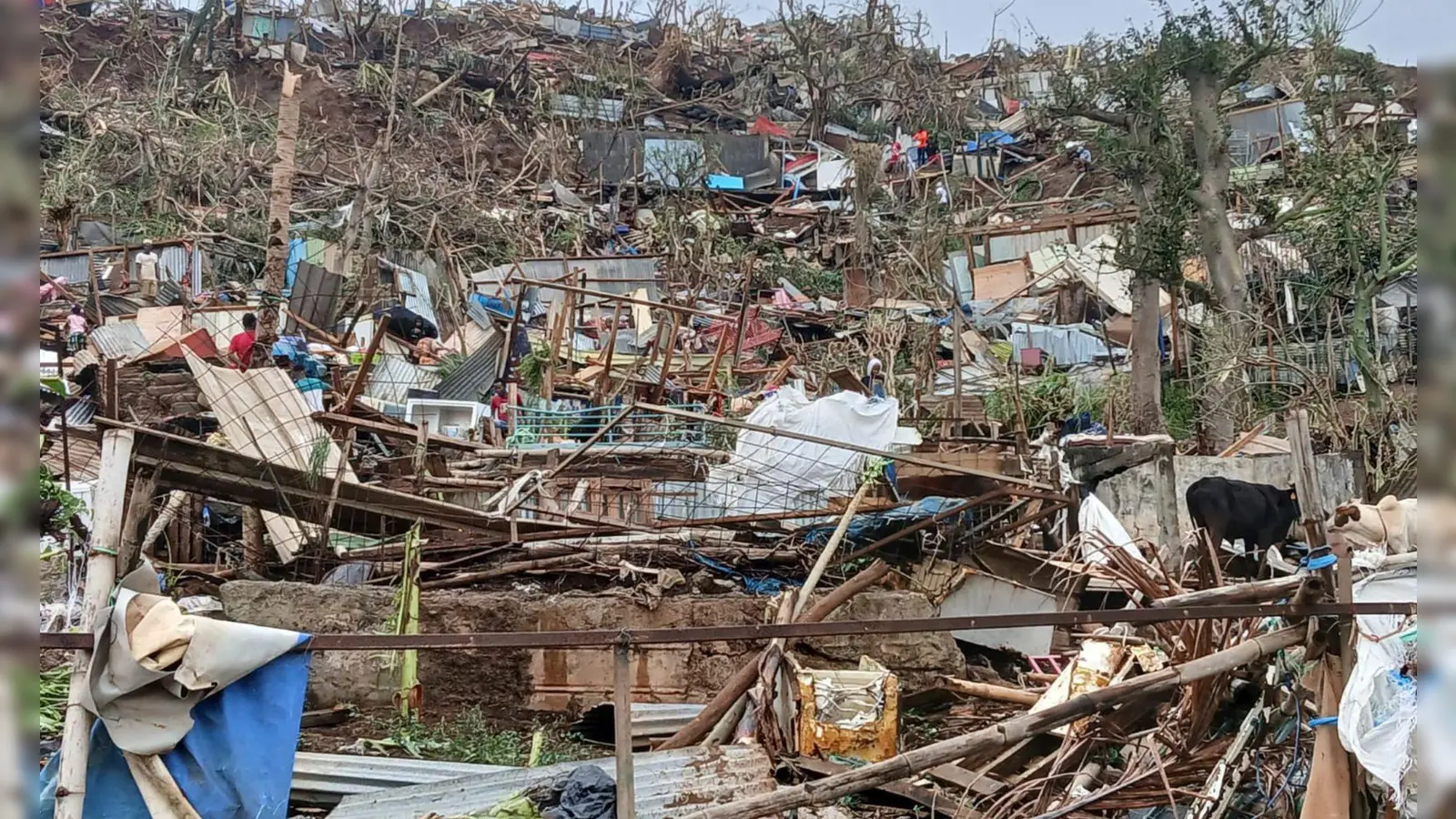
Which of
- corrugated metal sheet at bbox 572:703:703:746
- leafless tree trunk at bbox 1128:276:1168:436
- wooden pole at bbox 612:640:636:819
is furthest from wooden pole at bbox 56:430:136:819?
leafless tree trunk at bbox 1128:276:1168:436

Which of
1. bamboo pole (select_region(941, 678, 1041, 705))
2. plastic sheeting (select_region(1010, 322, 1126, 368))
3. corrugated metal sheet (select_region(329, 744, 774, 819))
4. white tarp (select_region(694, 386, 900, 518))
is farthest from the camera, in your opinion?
plastic sheeting (select_region(1010, 322, 1126, 368))

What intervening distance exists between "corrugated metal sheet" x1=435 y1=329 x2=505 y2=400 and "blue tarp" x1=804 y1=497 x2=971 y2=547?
700 centimetres

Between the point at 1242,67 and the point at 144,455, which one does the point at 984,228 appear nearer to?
the point at 1242,67

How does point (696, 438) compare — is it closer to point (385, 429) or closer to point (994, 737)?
point (385, 429)

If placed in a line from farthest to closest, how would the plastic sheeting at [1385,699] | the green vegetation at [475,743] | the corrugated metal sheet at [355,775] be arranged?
1. the green vegetation at [475,743]
2. the corrugated metal sheet at [355,775]
3. the plastic sheeting at [1385,699]

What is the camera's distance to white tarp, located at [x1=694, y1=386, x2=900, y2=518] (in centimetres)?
852

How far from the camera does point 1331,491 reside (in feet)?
32.9

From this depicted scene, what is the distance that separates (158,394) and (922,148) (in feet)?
70.2

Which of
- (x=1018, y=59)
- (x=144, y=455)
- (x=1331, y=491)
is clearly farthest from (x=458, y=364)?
(x=1018, y=59)

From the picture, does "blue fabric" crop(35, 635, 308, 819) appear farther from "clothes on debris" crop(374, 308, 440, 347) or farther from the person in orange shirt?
the person in orange shirt

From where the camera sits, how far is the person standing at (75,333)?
12.0 meters

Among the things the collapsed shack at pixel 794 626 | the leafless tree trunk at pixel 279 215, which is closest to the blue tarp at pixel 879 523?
the collapsed shack at pixel 794 626

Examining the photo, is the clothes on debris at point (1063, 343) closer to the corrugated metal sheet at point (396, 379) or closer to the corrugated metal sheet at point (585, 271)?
the corrugated metal sheet at point (585, 271)

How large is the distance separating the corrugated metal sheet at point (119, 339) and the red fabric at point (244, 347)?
1196 mm
